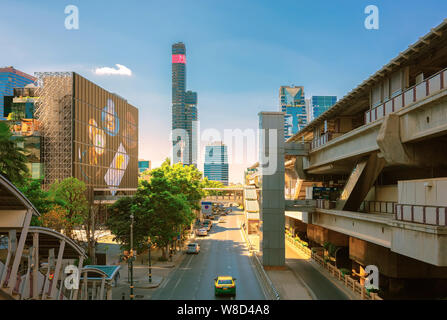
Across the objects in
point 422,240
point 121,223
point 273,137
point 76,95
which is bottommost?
point 121,223

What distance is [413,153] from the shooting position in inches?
765

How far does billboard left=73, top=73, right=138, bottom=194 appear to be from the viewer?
72688 mm

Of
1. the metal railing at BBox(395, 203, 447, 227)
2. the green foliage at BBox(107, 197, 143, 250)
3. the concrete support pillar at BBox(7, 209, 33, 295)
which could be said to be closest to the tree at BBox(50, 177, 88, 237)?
the green foliage at BBox(107, 197, 143, 250)

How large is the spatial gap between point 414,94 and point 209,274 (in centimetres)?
2342

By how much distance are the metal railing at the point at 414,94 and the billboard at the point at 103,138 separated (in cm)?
6270

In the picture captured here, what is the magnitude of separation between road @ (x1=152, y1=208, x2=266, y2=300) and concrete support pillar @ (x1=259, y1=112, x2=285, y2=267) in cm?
287

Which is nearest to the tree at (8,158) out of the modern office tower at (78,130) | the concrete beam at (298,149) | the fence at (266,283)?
the fence at (266,283)

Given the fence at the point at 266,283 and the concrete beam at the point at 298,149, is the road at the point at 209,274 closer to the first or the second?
the fence at the point at 266,283
